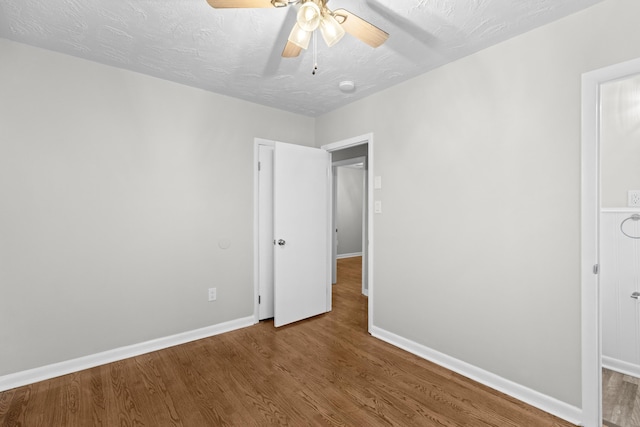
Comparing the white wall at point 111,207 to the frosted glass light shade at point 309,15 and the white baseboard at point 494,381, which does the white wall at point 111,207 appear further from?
the frosted glass light shade at point 309,15

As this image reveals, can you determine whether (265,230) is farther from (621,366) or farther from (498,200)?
(621,366)

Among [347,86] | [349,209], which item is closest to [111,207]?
[347,86]

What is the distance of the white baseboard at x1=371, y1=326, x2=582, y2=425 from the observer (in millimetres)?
1798

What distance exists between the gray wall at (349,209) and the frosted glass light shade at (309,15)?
20.2 feet

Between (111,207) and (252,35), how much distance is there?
71.9 inches

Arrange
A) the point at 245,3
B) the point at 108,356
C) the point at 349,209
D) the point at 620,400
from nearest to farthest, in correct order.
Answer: the point at 245,3
the point at 620,400
the point at 108,356
the point at 349,209

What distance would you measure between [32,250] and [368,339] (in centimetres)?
291

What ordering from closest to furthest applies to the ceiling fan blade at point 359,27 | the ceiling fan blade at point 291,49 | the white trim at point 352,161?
the ceiling fan blade at point 359,27
the ceiling fan blade at point 291,49
the white trim at point 352,161

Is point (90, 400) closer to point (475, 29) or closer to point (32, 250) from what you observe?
point (32, 250)

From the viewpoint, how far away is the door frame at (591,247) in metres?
1.70

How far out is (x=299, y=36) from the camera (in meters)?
1.53

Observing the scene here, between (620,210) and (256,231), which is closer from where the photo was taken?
(620,210)

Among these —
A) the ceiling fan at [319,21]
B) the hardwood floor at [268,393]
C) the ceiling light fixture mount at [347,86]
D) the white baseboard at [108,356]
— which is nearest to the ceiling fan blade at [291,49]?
the ceiling fan at [319,21]

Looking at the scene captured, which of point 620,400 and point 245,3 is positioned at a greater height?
point 245,3
